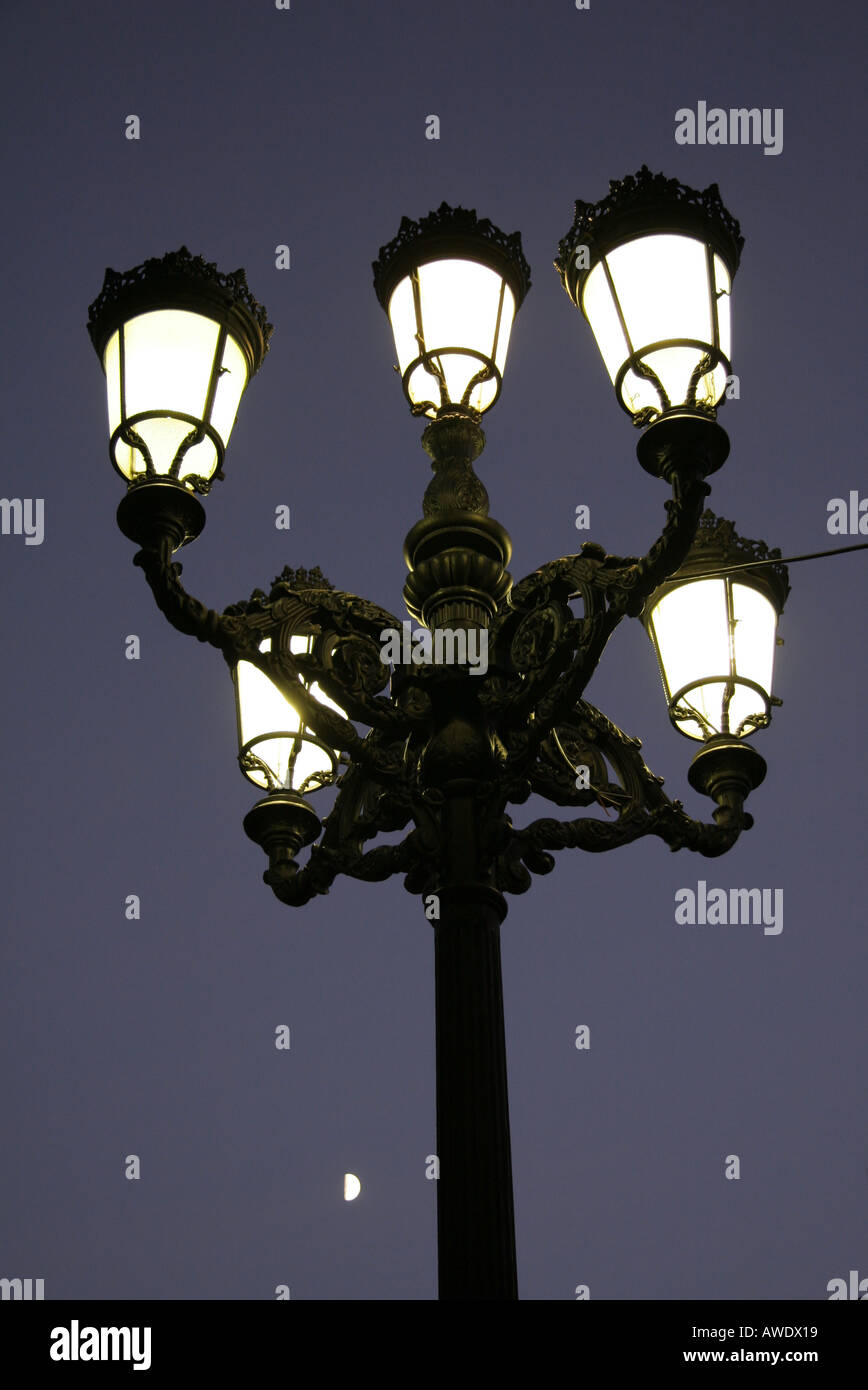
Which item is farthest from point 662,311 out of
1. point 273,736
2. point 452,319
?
point 273,736

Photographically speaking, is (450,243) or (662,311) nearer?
(662,311)

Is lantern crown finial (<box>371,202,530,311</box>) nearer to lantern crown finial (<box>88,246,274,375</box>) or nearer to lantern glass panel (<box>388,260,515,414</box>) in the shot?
lantern glass panel (<box>388,260,515,414</box>)

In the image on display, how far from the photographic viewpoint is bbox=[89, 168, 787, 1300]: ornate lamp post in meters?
4.98

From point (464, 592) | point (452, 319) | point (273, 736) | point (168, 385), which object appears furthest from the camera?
point (273, 736)

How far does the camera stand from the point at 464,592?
18.3 feet

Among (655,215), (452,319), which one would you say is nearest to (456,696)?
(452,319)

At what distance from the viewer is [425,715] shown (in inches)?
207

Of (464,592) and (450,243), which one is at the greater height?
(450,243)

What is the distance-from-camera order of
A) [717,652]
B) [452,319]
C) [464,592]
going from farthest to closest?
1. [717,652]
2. [452,319]
3. [464,592]

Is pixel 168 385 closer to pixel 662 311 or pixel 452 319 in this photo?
pixel 452 319

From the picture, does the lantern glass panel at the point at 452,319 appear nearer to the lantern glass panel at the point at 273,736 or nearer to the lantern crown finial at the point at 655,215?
the lantern crown finial at the point at 655,215

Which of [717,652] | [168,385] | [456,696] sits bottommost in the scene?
[456,696]

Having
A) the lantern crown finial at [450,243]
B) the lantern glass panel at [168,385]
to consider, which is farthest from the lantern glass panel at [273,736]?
the lantern crown finial at [450,243]
